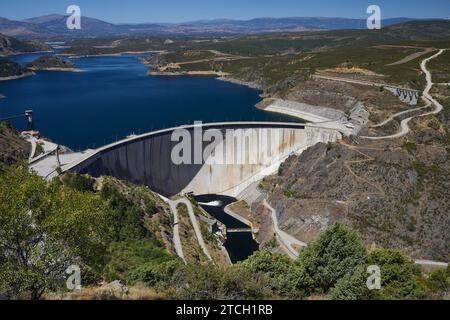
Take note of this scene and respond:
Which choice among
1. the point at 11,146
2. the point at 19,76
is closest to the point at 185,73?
the point at 19,76

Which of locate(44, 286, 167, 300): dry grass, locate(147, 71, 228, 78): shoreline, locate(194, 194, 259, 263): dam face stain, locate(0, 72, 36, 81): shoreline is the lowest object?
locate(194, 194, 259, 263): dam face stain

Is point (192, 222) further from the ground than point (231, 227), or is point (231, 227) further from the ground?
point (192, 222)

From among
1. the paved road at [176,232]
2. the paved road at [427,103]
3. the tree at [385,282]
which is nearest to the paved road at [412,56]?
the paved road at [427,103]

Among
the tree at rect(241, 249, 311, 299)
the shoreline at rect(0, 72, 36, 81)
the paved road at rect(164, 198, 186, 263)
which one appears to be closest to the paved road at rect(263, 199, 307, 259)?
the paved road at rect(164, 198, 186, 263)

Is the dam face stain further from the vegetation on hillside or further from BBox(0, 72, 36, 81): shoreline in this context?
BBox(0, 72, 36, 81): shoreline

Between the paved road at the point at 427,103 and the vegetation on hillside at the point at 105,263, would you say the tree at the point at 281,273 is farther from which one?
the paved road at the point at 427,103

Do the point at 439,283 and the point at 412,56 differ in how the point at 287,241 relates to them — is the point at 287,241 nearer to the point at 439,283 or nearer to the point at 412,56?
the point at 439,283
